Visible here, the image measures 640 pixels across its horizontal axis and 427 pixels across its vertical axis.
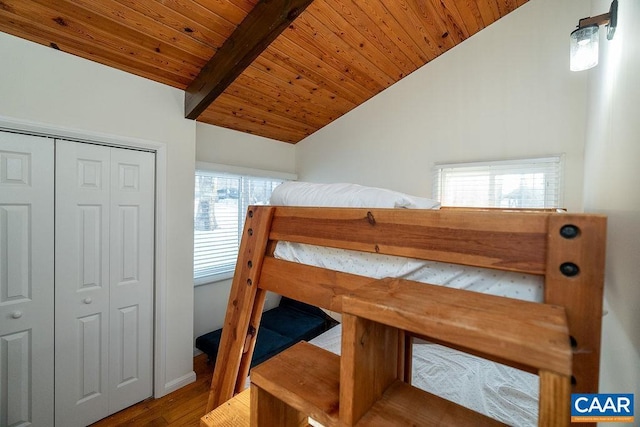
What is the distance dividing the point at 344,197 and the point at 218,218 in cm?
250

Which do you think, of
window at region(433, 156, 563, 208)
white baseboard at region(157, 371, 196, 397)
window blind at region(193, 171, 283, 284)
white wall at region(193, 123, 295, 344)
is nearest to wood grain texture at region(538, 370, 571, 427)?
window at region(433, 156, 563, 208)

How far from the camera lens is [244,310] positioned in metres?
1.04

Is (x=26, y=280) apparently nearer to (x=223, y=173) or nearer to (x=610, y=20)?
(x=223, y=173)

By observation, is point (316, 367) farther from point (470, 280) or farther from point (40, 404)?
point (40, 404)

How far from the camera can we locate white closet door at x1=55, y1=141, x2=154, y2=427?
1794mm

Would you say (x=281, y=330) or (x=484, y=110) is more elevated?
(x=484, y=110)

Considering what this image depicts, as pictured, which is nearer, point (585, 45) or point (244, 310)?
point (244, 310)

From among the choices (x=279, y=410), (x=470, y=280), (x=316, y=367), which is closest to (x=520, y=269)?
(x=470, y=280)

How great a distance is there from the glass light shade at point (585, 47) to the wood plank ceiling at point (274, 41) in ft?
3.68

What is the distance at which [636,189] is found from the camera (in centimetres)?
72

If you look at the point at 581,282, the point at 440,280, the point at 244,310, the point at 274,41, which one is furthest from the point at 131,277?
the point at 581,282

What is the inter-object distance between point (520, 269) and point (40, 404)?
2748 millimetres

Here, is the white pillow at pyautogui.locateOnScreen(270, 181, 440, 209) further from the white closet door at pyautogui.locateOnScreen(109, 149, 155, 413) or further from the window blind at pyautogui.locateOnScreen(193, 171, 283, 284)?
the window blind at pyautogui.locateOnScreen(193, 171, 283, 284)

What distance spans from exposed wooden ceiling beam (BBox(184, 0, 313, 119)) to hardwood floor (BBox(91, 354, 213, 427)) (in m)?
2.40
